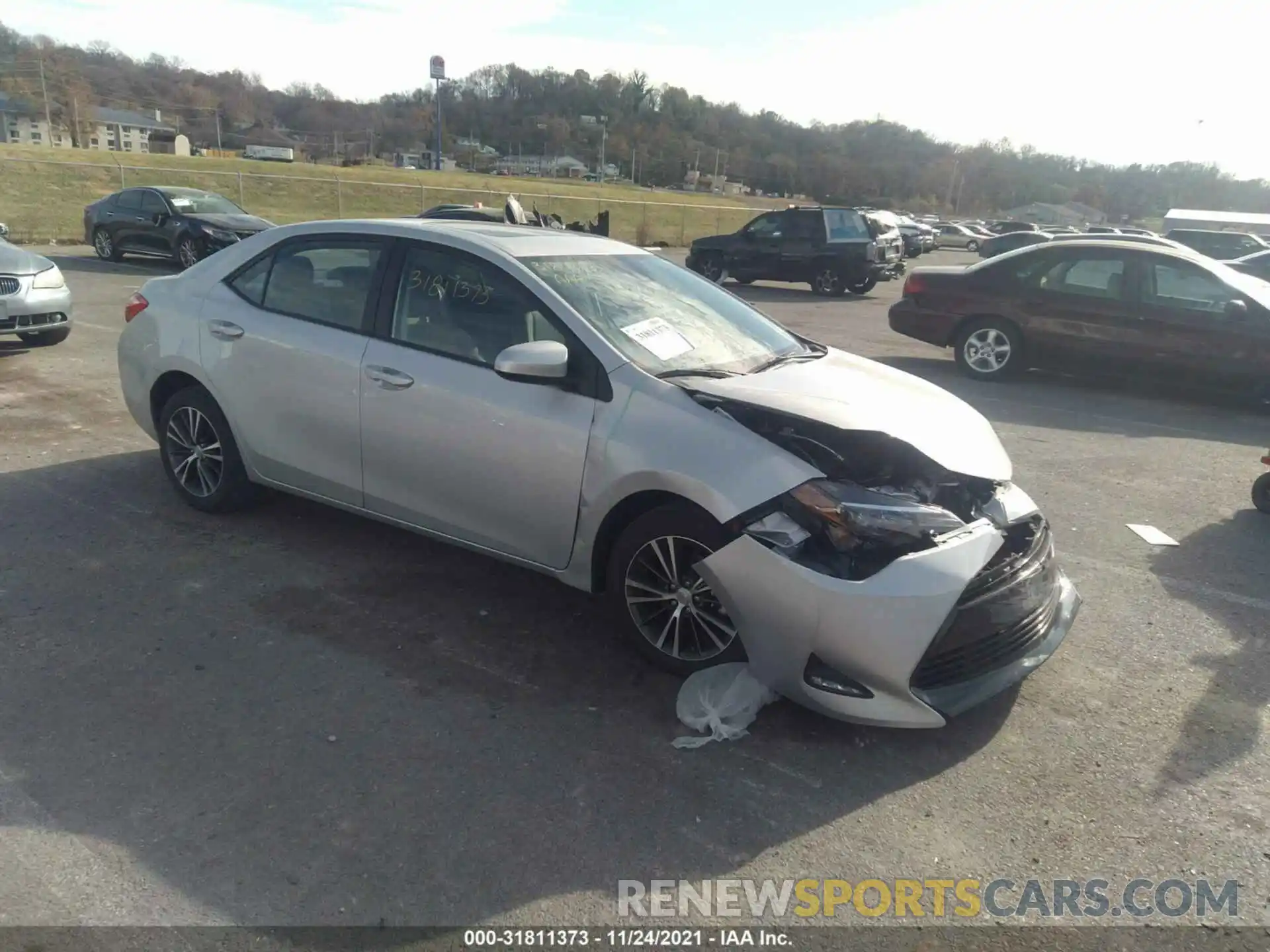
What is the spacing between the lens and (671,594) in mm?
3674

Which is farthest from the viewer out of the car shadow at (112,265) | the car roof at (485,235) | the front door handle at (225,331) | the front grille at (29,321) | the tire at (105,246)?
the tire at (105,246)

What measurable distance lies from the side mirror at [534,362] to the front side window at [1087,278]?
8163mm

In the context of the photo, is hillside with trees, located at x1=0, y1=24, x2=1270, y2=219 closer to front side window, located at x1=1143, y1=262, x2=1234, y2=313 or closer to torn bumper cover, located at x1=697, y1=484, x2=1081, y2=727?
front side window, located at x1=1143, y1=262, x2=1234, y2=313

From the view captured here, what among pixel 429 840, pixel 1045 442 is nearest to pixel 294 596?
pixel 429 840

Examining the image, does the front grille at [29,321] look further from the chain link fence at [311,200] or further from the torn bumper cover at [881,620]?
the chain link fence at [311,200]

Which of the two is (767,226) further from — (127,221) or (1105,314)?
(127,221)

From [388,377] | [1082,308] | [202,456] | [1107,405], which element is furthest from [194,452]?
[1082,308]

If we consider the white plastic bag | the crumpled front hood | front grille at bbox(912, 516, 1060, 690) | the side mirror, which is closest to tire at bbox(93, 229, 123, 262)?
the side mirror

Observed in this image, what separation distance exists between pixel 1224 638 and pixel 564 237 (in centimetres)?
367

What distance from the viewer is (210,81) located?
379ft

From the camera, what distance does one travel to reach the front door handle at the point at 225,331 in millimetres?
4945

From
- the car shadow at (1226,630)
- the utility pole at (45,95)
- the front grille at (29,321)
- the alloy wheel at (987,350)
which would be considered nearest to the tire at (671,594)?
the car shadow at (1226,630)

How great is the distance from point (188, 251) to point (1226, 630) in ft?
57.5

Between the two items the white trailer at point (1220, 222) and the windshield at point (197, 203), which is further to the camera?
the white trailer at point (1220, 222)
